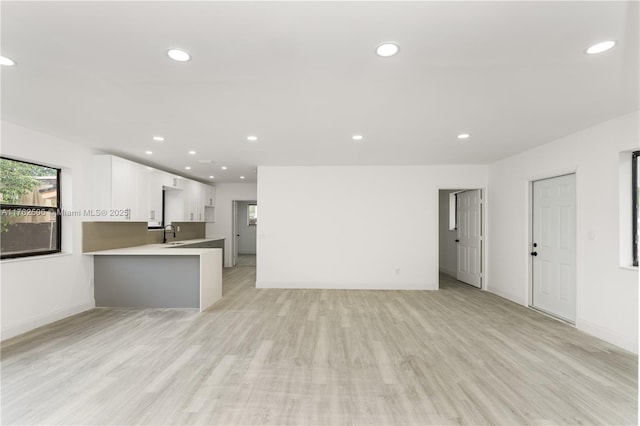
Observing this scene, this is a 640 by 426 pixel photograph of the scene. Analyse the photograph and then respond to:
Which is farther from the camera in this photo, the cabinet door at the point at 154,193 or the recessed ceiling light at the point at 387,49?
the cabinet door at the point at 154,193

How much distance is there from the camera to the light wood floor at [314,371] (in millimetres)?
2088

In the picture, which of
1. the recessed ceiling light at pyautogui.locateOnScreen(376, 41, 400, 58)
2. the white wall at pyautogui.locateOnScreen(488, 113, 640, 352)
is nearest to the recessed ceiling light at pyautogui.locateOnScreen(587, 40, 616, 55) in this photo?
the recessed ceiling light at pyautogui.locateOnScreen(376, 41, 400, 58)

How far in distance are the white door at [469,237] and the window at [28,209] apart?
7.25 metres

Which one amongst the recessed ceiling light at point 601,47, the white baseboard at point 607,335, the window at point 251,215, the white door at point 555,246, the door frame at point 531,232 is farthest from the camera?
the window at point 251,215

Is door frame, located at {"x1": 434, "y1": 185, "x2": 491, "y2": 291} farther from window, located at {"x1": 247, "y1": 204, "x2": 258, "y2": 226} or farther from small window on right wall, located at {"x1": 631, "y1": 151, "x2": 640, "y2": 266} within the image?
window, located at {"x1": 247, "y1": 204, "x2": 258, "y2": 226}

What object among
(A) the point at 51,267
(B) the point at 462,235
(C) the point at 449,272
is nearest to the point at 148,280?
(A) the point at 51,267

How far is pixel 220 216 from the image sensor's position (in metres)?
8.55

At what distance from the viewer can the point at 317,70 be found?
2.18 metres

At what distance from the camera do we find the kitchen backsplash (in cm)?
456

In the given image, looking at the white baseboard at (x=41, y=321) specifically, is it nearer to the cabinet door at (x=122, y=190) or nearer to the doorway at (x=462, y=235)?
the cabinet door at (x=122, y=190)

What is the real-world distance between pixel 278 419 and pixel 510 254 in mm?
4832

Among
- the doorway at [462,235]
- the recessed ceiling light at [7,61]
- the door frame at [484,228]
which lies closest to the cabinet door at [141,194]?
the recessed ceiling light at [7,61]

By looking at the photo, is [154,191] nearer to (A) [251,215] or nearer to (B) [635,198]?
(A) [251,215]

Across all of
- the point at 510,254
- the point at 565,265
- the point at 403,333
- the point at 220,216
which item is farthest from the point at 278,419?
the point at 220,216
